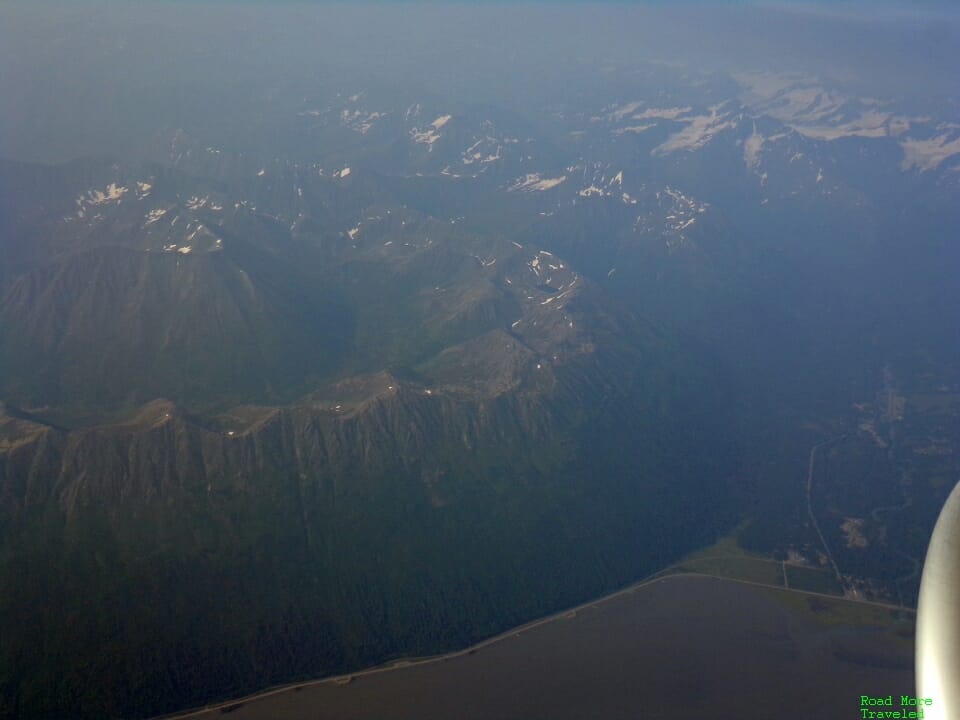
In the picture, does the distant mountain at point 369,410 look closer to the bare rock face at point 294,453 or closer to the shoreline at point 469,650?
Result: the bare rock face at point 294,453

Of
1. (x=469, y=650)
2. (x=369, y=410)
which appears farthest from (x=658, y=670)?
(x=369, y=410)

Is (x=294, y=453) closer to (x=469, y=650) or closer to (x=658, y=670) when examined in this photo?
(x=469, y=650)

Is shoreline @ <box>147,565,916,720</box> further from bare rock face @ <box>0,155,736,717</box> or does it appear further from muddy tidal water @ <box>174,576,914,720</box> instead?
bare rock face @ <box>0,155,736,717</box>

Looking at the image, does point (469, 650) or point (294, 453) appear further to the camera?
point (294, 453)

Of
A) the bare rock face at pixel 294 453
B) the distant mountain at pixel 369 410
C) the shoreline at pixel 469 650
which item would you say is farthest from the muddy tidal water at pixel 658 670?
the bare rock face at pixel 294 453

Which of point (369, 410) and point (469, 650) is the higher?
point (369, 410)

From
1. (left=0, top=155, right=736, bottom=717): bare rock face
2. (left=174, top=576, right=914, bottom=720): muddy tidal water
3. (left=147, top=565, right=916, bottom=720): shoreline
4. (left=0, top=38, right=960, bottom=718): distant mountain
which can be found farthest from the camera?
(left=0, top=38, right=960, bottom=718): distant mountain

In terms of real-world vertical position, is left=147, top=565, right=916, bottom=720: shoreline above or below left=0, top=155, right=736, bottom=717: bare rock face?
below

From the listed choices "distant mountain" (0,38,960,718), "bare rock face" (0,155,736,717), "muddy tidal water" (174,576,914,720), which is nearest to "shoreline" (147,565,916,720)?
"muddy tidal water" (174,576,914,720)

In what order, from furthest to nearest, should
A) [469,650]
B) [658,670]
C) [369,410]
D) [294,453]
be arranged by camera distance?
[369,410], [294,453], [469,650], [658,670]

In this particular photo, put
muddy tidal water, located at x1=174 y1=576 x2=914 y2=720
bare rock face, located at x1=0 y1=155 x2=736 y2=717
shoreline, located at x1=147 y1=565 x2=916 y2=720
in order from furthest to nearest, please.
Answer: bare rock face, located at x1=0 y1=155 x2=736 y2=717 → shoreline, located at x1=147 y1=565 x2=916 y2=720 → muddy tidal water, located at x1=174 y1=576 x2=914 y2=720

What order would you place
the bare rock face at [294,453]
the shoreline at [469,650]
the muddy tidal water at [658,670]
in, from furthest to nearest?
the bare rock face at [294,453] < the shoreline at [469,650] < the muddy tidal water at [658,670]

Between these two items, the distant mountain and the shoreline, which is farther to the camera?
the distant mountain
